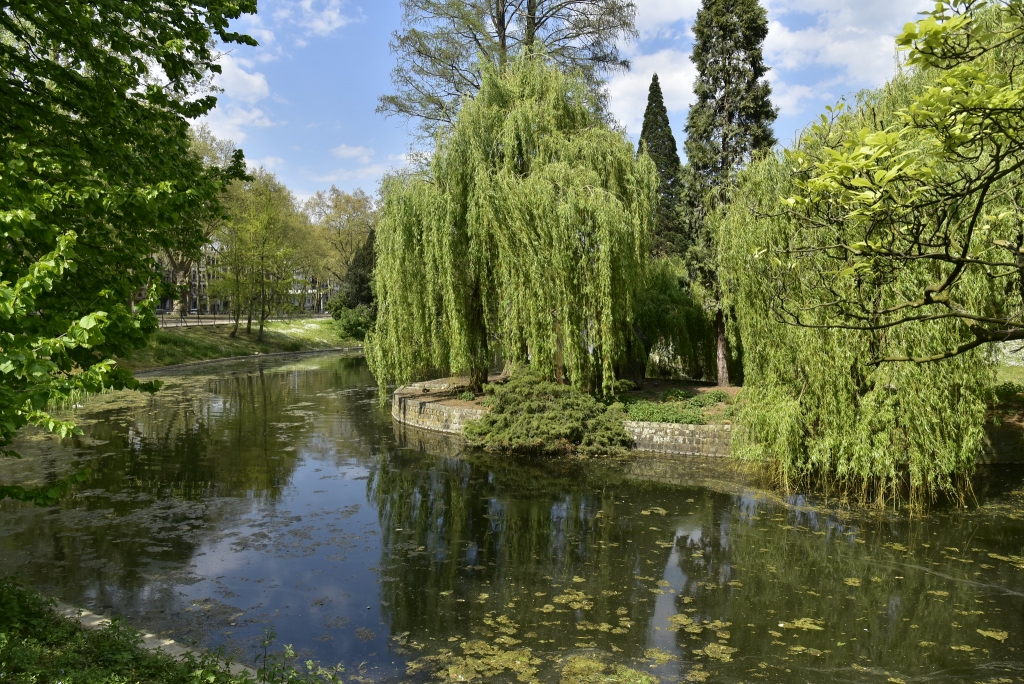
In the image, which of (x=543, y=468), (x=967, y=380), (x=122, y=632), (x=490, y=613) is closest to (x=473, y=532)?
(x=490, y=613)

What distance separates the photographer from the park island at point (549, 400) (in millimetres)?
5418

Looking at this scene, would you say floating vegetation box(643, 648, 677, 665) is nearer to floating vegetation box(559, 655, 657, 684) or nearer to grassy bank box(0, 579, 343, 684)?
floating vegetation box(559, 655, 657, 684)

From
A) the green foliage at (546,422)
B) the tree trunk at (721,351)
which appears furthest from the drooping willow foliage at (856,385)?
the tree trunk at (721,351)

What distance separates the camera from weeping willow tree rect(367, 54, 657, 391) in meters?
17.5

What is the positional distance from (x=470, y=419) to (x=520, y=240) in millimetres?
5206

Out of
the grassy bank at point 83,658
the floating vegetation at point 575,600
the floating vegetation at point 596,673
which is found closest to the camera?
the grassy bank at point 83,658

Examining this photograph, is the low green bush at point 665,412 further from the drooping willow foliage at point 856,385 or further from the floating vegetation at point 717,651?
the floating vegetation at point 717,651

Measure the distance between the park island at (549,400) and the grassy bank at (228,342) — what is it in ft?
32.4

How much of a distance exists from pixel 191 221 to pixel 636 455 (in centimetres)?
1171

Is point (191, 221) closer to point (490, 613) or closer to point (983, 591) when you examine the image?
point (490, 613)

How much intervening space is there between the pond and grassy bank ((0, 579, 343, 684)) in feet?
4.34

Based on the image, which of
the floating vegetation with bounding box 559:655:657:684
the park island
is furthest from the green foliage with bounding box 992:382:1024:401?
the floating vegetation with bounding box 559:655:657:684

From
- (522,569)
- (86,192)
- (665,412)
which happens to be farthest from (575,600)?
(665,412)

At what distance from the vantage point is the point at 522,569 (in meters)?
9.84
